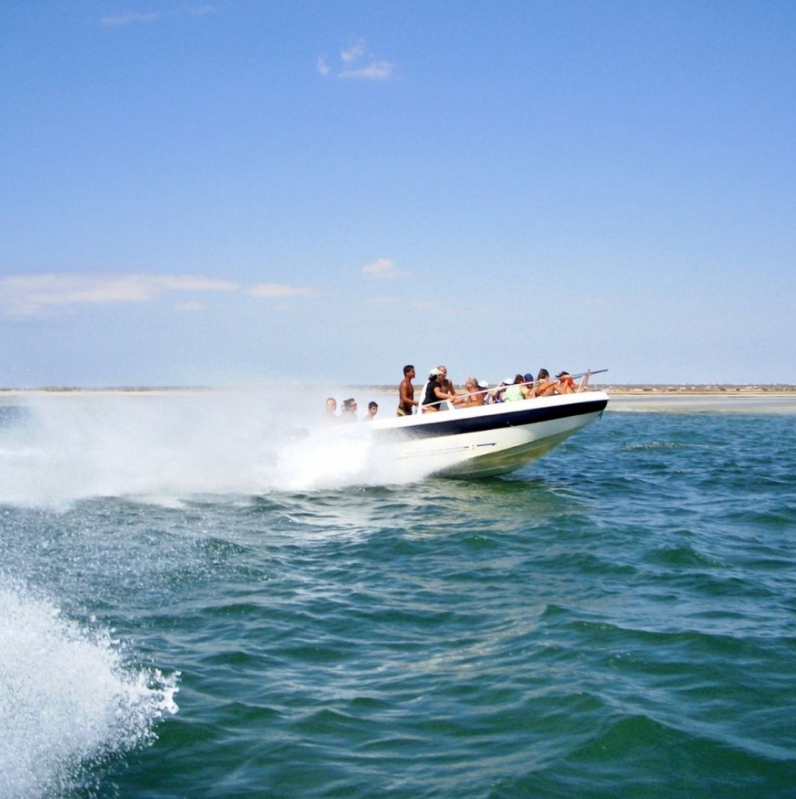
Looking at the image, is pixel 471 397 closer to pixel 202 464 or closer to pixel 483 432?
pixel 483 432

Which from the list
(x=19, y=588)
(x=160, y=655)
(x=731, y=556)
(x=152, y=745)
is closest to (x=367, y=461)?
(x=731, y=556)

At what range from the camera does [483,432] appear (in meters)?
16.7

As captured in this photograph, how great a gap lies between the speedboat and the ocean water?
4.58 feet

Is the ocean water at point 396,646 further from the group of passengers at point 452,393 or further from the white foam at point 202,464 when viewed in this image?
the group of passengers at point 452,393

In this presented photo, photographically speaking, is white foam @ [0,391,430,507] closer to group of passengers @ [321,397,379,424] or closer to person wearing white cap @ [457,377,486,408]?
group of passengers @ [321,397,379,424]

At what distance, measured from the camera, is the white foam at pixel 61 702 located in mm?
4844

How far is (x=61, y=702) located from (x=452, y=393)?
41.0ft

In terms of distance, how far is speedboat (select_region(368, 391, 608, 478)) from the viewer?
16266 mm

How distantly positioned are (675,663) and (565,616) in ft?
4.81

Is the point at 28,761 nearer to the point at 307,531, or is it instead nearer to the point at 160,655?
the point at 160,655

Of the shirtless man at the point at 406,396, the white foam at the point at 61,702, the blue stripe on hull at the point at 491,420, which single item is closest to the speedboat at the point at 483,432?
the blue stripe on hull at the point at 491,420

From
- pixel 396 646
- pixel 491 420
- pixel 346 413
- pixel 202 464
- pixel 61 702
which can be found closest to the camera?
pixel 61 702

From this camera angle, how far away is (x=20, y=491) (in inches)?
639

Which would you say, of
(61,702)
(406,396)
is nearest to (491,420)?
(406,396)
